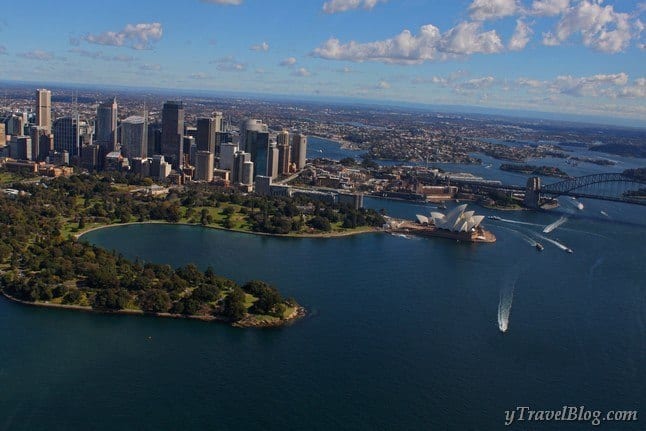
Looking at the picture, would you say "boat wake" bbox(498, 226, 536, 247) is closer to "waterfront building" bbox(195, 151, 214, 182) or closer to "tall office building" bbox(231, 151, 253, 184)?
"tall office building" bbox(231, 151, 253, 184)

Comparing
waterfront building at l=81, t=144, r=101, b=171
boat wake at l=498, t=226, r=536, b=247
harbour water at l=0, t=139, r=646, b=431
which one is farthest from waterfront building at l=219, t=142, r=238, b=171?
harbour water at l=0, t=139, r=646, b=431

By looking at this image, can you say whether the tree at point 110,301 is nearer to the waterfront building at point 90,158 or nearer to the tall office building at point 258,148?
the tall office building at point 258,148

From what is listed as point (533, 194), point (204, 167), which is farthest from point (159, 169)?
point (533, 194)

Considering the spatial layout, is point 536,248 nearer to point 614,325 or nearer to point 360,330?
point 614,325

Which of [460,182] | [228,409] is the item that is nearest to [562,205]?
[460,182]

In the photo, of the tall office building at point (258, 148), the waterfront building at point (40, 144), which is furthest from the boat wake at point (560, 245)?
the waterfront building at point (40, 144)

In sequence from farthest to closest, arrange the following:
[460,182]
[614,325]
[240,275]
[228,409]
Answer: [460,182], [240,275], [614,325], [228,409]

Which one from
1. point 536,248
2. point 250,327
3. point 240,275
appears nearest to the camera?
point 250,327
